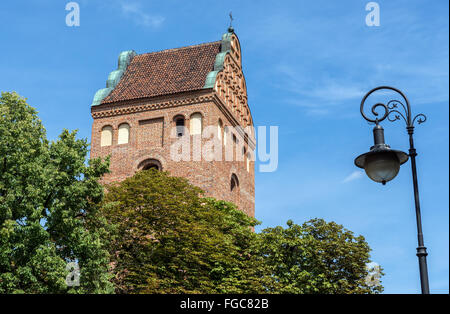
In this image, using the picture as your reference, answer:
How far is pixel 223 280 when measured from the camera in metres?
30.6

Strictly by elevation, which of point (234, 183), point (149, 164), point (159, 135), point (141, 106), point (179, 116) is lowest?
point (234, 183)

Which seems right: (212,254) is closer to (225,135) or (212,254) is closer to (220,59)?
(225,135)

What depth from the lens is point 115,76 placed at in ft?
150

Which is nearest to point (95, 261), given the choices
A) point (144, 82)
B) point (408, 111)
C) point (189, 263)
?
point (189, 263)

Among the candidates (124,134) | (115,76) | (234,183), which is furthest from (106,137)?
Answer: (234,183)

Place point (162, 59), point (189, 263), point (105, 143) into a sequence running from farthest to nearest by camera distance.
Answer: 1. point (162, 59)
2. point (105, 143)
3. point (189, 263)

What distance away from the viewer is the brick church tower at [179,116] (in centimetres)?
4116

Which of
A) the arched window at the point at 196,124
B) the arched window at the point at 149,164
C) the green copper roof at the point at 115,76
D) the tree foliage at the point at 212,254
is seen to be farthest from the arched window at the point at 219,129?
the tree foliage at the point at 212,254

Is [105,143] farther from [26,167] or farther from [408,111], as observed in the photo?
[408,111]

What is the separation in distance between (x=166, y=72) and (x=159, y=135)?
534cm

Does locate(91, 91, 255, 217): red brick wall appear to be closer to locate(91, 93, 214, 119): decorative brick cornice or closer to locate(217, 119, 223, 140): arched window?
locate(91, 93, 214, 119): decorative brick cornice

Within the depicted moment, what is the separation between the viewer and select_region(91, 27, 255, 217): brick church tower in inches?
1620

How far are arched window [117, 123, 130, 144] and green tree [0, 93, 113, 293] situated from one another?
18.2 meters
